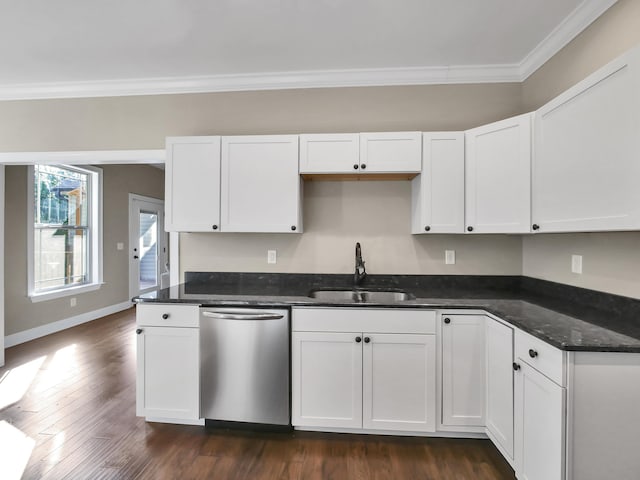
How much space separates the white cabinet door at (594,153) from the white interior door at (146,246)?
611 cm

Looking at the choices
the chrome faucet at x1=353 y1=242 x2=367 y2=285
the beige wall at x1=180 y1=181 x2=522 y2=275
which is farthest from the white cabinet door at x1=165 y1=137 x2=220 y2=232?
the chrome faucet at x1=353 y1=242 x2=367 y2=285

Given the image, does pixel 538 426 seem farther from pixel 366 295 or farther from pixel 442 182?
pixel 442 182

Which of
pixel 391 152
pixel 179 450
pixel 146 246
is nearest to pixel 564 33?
pixel 391 152

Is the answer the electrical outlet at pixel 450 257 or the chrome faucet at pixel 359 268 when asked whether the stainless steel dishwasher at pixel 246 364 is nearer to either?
the chrome faucet at pixel 359 268

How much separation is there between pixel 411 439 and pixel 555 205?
5.59ft

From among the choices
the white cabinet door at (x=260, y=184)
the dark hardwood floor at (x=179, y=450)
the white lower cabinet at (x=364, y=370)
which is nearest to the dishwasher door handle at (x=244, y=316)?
the white lower cabinet at (x=364, y=370)

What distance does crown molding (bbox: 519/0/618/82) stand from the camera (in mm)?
1864

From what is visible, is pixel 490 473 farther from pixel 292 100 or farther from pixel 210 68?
pixel 210 68

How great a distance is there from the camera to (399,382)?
203 centimetres

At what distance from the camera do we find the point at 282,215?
2.45m

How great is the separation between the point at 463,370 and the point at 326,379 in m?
0.86

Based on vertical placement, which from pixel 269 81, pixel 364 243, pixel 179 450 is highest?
pixel 269 81

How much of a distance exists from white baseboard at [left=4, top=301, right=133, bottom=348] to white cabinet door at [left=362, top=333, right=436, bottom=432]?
A: 4341mm

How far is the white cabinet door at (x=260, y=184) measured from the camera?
7.98ft
